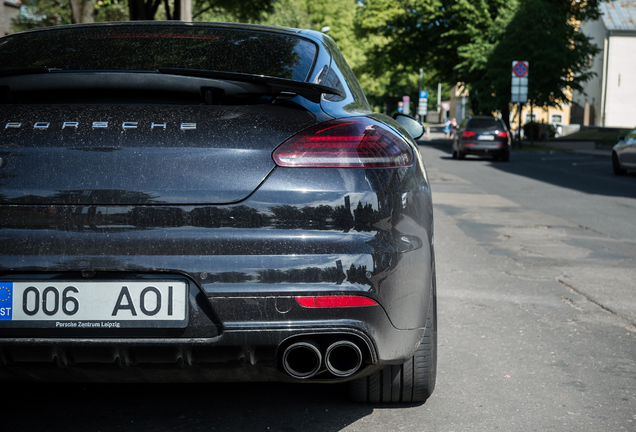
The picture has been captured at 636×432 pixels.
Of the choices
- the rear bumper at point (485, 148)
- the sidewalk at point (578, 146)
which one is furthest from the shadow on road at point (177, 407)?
the rear bumper at point (485, 148)

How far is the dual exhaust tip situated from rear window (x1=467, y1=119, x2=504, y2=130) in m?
24.2

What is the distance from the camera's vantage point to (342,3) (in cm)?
5909

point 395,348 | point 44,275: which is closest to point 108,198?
point 44,275

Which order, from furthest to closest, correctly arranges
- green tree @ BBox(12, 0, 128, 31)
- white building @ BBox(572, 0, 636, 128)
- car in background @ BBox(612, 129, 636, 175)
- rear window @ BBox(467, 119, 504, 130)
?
white building @ BBox(572, 0, 636, 128) < green tree @ BBox(12, 0, 128, 31) < rear window @ BBox(467, 119, 504, 130) < car in background @ BBox(612, 129, 636, 175)

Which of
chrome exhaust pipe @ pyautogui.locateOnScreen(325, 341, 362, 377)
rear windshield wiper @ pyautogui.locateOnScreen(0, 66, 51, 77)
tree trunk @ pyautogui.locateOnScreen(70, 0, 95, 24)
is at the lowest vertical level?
chrome exhaust pipe @ pyautogui.locateOnScreen(325, 341, 362, 377)

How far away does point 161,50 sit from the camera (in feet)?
9.98

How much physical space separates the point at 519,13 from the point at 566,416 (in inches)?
1395

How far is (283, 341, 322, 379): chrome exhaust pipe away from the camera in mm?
2422

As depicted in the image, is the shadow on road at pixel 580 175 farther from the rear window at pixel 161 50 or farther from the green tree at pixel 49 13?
the green tree at pixel 49 13

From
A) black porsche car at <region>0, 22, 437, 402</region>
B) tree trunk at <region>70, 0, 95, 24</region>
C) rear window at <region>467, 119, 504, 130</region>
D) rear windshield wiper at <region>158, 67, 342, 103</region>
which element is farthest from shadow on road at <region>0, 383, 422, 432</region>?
rear window at <region>467, 119, 504, 130</region>

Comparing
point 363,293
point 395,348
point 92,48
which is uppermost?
point 92,48

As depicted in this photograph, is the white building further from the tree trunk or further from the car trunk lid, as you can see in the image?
the car trunk lid

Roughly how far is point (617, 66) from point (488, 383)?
56039 mm

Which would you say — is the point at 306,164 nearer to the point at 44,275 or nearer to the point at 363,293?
the point at 363,293
